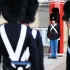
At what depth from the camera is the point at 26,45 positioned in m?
4.75

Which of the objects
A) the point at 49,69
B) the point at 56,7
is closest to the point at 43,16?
the point at 56,7

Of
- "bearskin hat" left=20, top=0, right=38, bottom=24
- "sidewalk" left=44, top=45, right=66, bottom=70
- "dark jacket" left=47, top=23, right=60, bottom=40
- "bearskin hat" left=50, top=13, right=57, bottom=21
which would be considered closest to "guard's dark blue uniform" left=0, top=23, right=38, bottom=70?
"bearskin hat" left=20, top=0, right=38, bottom=24

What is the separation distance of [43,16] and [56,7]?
1.44 m

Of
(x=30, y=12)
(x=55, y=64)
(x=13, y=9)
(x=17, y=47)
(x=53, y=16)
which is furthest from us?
(x=53, y=16)

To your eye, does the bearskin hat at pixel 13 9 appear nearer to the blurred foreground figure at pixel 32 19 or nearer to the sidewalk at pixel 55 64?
the blurred foreground figure at pixel 32 19

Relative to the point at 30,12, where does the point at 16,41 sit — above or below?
below

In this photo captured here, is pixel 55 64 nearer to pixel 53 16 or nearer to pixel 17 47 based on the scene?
pixel 53 16

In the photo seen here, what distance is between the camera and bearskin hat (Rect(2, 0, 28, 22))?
4906 millimetres

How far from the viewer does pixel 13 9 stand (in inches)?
195

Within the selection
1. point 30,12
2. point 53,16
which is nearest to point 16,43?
point 30,12

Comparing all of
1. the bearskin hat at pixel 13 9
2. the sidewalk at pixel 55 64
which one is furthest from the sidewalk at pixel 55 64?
the bearskin hat at pixel 13 9

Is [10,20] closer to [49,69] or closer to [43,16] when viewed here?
[49,69]

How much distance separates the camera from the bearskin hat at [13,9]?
4906 millimetres

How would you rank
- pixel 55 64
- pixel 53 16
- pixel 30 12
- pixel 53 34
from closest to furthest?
pixel 30 12 < pixel 55 64 < pixel 53 34 < pixel 53 16
